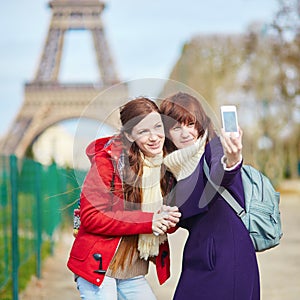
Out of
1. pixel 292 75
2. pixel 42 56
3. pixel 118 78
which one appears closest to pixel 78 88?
pixel 118 78

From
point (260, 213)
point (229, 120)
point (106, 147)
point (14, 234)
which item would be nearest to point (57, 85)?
point (14, 234)

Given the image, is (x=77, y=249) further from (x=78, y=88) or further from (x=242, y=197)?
(x=78, y=88)

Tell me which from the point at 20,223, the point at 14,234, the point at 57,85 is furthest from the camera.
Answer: the point at 57,85

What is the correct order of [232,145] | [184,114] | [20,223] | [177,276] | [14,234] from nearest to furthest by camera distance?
1. [232,145]
2. [184,114]
3. [14,234]
4. [177,276]
5. [20,223]

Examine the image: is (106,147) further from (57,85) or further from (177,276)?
(57,85)

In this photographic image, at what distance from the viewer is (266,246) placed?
113 inches

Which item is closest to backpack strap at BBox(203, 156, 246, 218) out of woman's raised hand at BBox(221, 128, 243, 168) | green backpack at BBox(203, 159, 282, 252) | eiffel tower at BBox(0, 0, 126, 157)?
green backpack at BBox(203, 159, 282, 252)

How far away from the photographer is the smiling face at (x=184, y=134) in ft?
9.24

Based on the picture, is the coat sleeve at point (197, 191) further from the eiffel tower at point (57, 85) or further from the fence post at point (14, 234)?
the eiffel tower at point (57, 85)

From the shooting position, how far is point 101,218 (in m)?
2.82

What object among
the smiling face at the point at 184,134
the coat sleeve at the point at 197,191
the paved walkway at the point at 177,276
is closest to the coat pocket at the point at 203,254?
the coat sleeve at the point at 197,191

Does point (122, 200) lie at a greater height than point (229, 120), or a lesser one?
lesser

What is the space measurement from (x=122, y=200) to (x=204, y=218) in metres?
0.32

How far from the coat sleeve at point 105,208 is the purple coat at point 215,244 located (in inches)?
6.9
